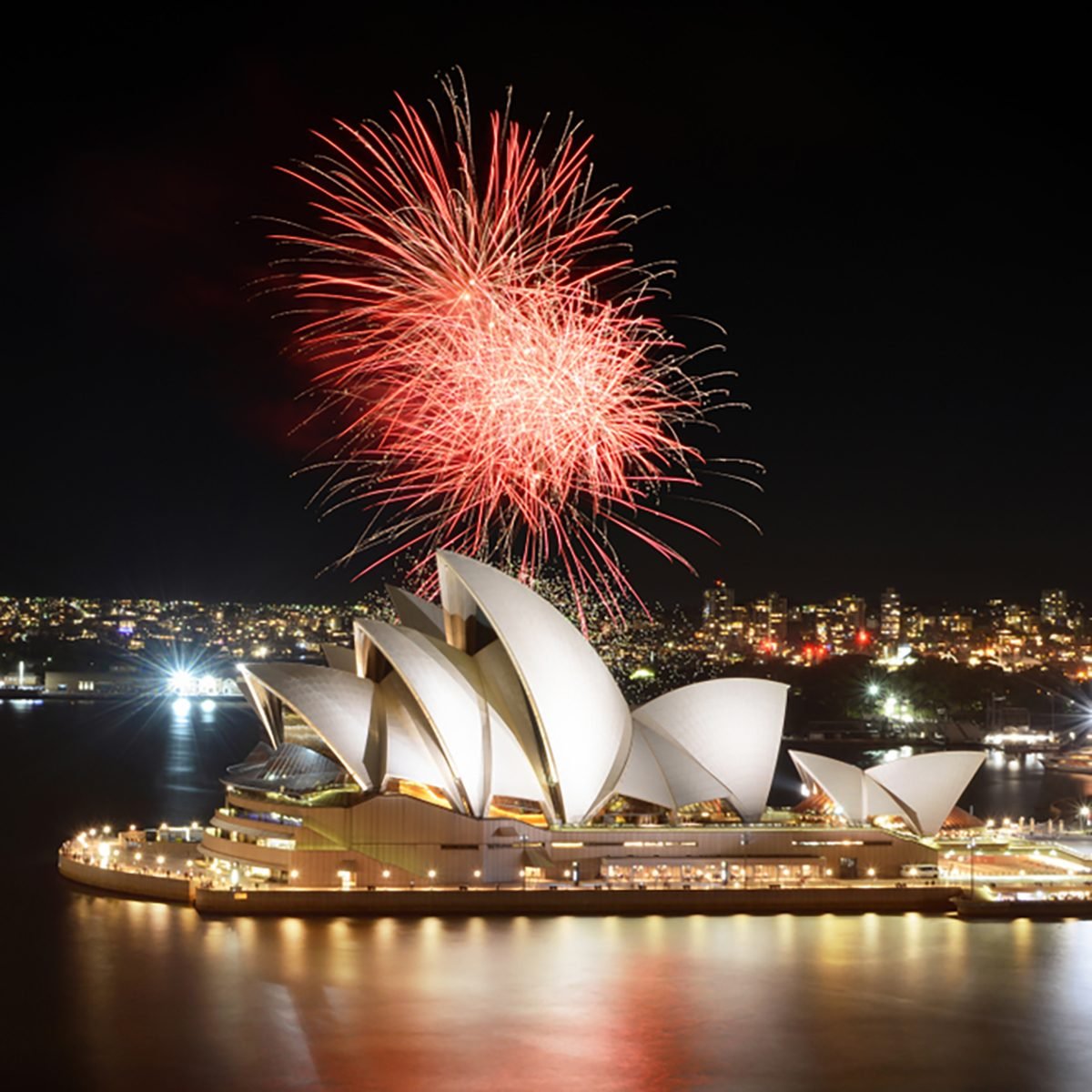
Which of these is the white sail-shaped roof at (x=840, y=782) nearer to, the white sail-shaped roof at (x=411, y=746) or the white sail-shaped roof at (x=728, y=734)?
the white sail-shaped roof at (x=728, y=734)

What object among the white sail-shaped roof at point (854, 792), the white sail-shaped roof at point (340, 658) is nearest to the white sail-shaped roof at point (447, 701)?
the white sail-shaped roof at point (340, 658)

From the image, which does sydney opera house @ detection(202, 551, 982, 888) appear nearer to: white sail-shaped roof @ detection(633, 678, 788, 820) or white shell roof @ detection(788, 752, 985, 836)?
white sail-shaped roof @ detection(633, 678, 788, 820)

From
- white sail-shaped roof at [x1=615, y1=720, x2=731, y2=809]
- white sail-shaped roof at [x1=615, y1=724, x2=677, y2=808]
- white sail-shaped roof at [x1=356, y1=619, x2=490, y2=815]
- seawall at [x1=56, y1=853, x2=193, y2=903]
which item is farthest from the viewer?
white sail-shaped roof at [x1=615, y1=720, x2=731, y2=809]

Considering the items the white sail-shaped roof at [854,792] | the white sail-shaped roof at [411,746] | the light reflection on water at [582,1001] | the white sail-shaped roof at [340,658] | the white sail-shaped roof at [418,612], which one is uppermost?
the white sail-shaped roof at [418,612]

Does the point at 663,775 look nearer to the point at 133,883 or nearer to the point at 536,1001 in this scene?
the point at 536,1001

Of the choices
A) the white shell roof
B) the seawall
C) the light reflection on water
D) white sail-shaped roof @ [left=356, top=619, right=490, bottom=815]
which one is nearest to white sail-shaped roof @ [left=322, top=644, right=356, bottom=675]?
white sail-shaped roof @ [left=356, top=619, right=490, bottom=815]

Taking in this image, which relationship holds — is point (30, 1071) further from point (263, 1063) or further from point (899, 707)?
point (899, 707)
